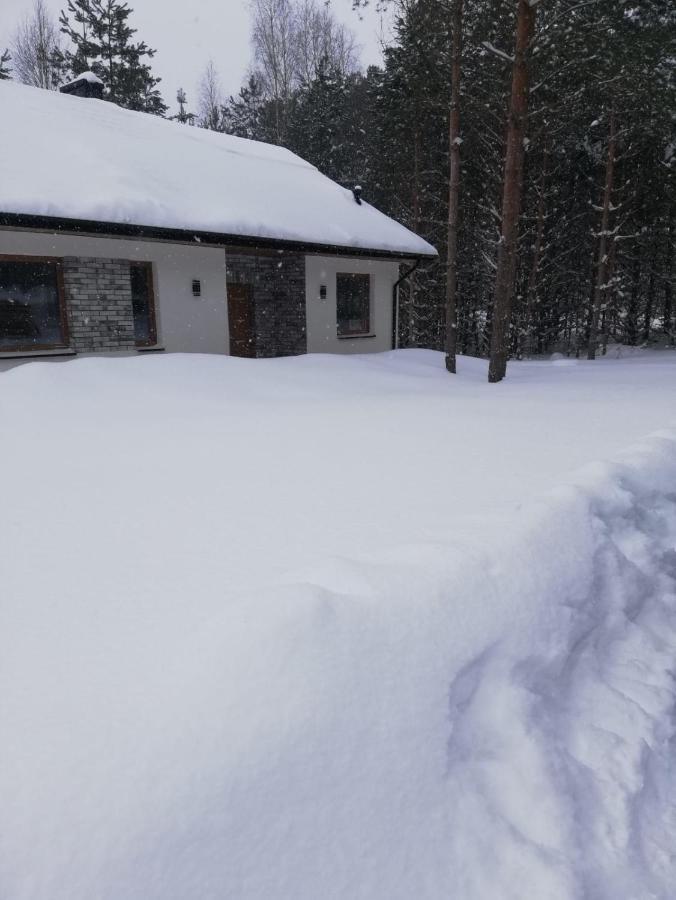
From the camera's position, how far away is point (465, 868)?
164 centimetres

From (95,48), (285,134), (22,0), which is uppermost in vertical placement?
(22,0)

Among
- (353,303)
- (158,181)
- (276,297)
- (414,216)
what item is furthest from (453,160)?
(414,216)

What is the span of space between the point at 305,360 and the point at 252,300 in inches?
155

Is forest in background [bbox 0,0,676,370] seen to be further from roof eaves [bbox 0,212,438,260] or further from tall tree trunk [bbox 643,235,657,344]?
roof eaves [bbox 0,212,438,260]

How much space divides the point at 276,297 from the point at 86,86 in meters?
6.36

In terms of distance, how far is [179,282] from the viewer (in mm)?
10234

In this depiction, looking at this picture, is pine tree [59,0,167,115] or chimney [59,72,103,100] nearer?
chimney [59,72,103,100]

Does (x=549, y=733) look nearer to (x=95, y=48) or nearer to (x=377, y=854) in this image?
(x=377, y=854)

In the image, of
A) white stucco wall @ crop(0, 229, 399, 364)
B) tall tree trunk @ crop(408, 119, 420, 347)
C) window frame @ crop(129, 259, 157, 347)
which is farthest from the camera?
tall tree trunk @ crop(408, 119, 420, 347)

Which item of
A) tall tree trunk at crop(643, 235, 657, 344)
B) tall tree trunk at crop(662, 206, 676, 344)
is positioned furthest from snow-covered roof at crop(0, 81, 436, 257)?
tall tree trunk at crop(643, 235, 657, 344)

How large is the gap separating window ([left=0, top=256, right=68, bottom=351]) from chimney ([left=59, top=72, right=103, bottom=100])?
6501mm

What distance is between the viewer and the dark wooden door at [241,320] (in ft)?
41.1

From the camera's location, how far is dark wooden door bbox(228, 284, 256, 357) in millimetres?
12516

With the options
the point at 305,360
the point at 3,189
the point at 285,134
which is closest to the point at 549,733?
the point at 305,360
